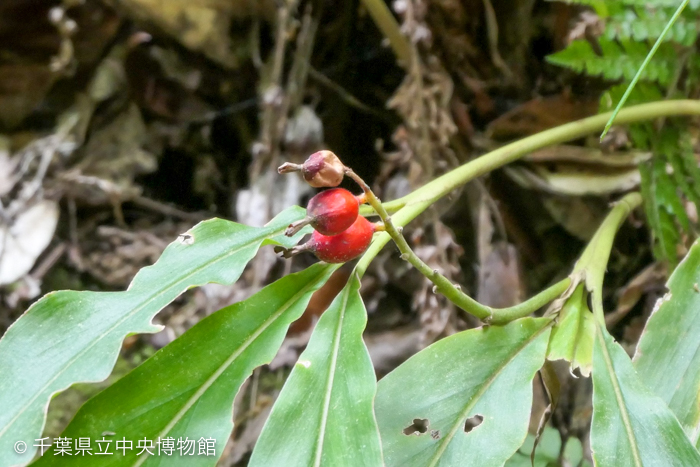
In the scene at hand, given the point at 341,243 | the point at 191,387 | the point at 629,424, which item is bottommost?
the point at 629,424

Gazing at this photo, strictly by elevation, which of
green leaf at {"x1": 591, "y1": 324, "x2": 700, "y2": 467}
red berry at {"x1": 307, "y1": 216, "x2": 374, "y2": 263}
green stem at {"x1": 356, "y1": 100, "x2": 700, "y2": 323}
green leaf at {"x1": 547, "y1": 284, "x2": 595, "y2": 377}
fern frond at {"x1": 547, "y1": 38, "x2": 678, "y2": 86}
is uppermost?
fern frond at {"x1": 547, "y1": 38, "x2": 678, "y2": 86}

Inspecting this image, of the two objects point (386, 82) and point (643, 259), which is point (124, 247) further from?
point (643, 259)

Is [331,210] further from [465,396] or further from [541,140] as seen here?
[541,140]

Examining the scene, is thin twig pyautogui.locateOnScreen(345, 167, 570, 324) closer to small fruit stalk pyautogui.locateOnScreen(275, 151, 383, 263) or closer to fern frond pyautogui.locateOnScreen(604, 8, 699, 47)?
small fruit stalk pyautogui.locateOnScreen(275, 151, 383, 263)

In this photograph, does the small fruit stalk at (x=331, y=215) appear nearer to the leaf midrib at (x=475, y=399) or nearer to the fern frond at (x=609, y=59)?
the leaf midrib at (x=475, y=399)

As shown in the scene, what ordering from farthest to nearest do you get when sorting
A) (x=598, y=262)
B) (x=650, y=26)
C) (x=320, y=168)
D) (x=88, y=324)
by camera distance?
1. (x=650, y=26)
2. (x=598, y=262)
3. (x=88, y=324)
4. (x=320, y=168)

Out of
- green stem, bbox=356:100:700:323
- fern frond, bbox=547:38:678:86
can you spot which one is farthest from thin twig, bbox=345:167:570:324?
fern frond, bbox=547:38:678:86

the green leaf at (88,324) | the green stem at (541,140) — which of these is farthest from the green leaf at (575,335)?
the green leaf at (88,324)

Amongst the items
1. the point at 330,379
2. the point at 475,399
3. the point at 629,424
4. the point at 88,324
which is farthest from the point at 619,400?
the point at 88,324
